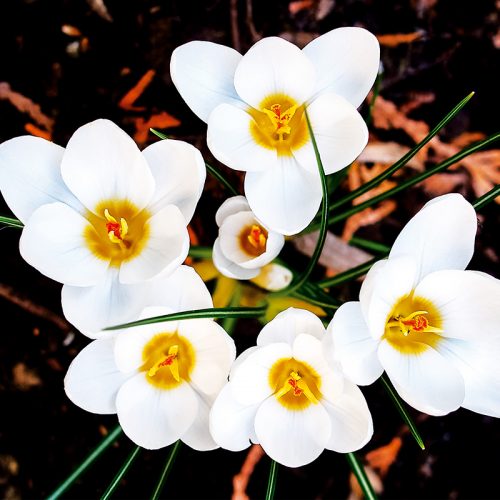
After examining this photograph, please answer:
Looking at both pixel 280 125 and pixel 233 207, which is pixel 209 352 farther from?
pixel 280 125

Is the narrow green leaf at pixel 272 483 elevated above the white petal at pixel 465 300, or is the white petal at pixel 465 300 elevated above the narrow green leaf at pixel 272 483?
the white petal at pixel 465 300

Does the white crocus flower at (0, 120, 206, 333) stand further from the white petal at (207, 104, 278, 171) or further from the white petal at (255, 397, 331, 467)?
Answer: the white petal at (255, 397, 331, 467)

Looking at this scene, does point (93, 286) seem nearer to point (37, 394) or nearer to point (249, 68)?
point (249, 68)

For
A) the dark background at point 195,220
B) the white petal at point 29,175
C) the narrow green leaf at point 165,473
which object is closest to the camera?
the white petal at point 29,175

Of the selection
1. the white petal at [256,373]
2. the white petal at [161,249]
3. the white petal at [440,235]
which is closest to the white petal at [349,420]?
the white petal at [256,373]

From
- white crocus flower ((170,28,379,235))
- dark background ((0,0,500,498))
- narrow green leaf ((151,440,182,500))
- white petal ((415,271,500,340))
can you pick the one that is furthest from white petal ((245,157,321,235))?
dark background ((0,0,500,498))

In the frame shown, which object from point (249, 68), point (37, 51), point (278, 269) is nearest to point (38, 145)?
point (249, 68)

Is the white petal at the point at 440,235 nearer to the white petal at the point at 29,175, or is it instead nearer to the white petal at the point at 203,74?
the white petal at the point at 203,74

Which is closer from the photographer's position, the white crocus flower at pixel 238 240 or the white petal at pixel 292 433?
the white petal at pixel 292 433
